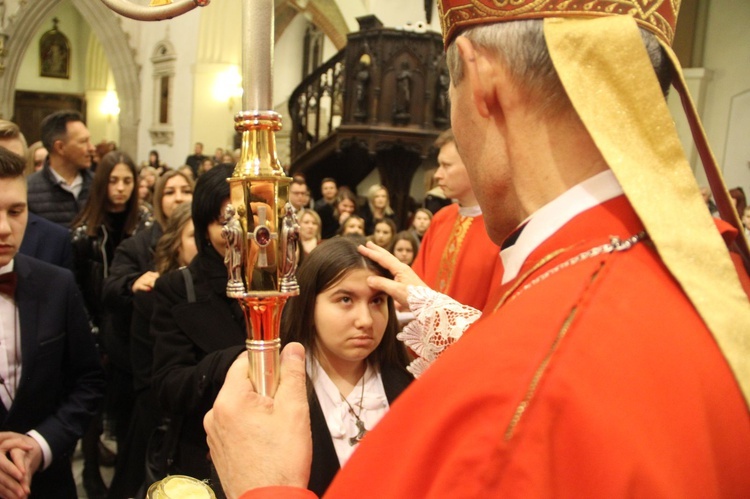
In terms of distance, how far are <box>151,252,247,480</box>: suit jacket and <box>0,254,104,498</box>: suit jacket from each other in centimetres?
23

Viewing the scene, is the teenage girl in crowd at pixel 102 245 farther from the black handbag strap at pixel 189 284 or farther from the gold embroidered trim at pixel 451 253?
the gold embroidered trim at pixel 451 253

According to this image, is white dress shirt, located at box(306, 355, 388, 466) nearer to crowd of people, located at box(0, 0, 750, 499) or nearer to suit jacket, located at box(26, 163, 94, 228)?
crowd of people, located at box(0, 0, 750, 499)

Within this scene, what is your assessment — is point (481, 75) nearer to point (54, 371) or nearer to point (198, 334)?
point (198, 334)

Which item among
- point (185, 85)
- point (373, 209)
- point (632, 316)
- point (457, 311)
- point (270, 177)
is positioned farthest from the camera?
point (185, 85)

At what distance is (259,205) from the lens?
916 mm

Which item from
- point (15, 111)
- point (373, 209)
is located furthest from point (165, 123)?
point (373, 209)

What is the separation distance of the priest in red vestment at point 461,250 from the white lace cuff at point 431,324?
865 mm

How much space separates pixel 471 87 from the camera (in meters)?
0.96

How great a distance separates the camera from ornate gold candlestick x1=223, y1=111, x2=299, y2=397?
3.01 feet

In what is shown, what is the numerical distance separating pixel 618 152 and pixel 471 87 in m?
0.23

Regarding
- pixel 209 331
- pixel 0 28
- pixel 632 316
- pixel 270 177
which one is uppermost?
pixel 0 28

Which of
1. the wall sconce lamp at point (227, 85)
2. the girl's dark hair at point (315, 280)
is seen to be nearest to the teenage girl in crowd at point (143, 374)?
the girl's dark hair at point (315, 280)

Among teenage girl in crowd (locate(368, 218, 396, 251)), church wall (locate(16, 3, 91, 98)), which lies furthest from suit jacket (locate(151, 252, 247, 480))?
church wall (locate(16, 3, 91, 98))

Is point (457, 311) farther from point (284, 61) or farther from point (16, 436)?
point (284, 61)
